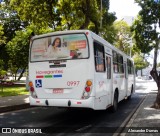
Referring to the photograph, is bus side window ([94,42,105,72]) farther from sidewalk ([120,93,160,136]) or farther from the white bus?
sidewalk ([120,93,160,136])

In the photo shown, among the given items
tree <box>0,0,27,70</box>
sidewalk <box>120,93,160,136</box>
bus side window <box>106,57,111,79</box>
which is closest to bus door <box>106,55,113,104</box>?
bus side window <box>106,57,111,79</box>

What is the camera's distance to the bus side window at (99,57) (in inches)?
407

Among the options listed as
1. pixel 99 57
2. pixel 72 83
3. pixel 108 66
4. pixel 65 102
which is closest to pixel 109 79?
pixel 108 66

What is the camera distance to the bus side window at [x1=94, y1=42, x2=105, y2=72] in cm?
1034

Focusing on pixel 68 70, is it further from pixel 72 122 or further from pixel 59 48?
pixel 72 122

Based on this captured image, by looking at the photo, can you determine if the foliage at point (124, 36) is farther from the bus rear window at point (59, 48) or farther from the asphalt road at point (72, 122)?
the bus rear window at point (59, 48)

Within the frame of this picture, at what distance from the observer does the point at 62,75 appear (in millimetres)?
10164

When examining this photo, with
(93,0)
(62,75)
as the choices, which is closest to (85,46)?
(62,75)

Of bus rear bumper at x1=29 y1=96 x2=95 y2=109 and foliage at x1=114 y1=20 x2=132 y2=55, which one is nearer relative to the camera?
bus rear bumper at x1=29 y1=96 x2=95 y2=109

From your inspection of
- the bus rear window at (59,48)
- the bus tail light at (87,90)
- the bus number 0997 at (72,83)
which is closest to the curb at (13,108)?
the bus rear window at (59,48)

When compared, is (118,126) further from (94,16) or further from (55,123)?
(94,16)

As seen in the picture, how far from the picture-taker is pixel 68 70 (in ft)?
33.2

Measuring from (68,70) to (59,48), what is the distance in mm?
882

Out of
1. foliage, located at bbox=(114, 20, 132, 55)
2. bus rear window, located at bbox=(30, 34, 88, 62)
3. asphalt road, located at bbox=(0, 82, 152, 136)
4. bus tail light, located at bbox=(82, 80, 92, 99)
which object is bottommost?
asphalt road, located at bbox=(0, 82, 152, 136)
